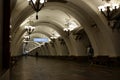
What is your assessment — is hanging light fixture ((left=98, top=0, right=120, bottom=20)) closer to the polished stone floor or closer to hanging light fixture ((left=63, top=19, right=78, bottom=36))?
the polished stone floor

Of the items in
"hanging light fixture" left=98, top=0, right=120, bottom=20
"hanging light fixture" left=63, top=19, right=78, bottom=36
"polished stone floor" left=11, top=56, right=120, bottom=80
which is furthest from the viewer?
"hanging light fixture" left=63, top=19, right=78, bottom=36

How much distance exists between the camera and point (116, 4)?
12.0 metres

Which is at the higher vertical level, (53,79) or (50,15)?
(50,15)

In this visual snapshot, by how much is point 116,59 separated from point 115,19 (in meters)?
2.58

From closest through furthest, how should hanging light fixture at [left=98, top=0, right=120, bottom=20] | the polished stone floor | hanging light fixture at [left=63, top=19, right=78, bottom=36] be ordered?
1. the polished stone floor
2. hanging light fixture at [left=98, top=0, right=120, bottom=20]
3. hanging light fixture at [left=63, top=19, right=78, bottom=36]

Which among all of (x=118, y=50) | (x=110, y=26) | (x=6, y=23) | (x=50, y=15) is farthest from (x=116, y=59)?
(x=6, y=23)

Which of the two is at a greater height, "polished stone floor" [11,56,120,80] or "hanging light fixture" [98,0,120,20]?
"hanging light fixture" [98,0,120,20]

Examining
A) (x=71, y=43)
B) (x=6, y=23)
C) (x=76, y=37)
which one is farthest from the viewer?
(x=71, y=43)

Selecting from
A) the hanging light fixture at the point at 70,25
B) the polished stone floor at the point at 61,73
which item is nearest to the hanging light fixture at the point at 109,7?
the polished stone floor at the point at 61,73

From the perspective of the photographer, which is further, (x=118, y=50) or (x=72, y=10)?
(x=72, y=10)

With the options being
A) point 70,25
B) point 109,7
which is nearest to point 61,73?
point 109,7

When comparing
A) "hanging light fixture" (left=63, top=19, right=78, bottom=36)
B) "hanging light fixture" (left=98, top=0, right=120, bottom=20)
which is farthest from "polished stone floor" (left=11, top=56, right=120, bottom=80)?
"hanging light fixture" (left=63, top=19, right=78, bottom=36)

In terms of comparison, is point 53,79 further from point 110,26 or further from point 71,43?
point 71,43

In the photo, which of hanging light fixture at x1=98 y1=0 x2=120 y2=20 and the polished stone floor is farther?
hanging light fixture at x1=98 y1=0 x2=120 y2=20
